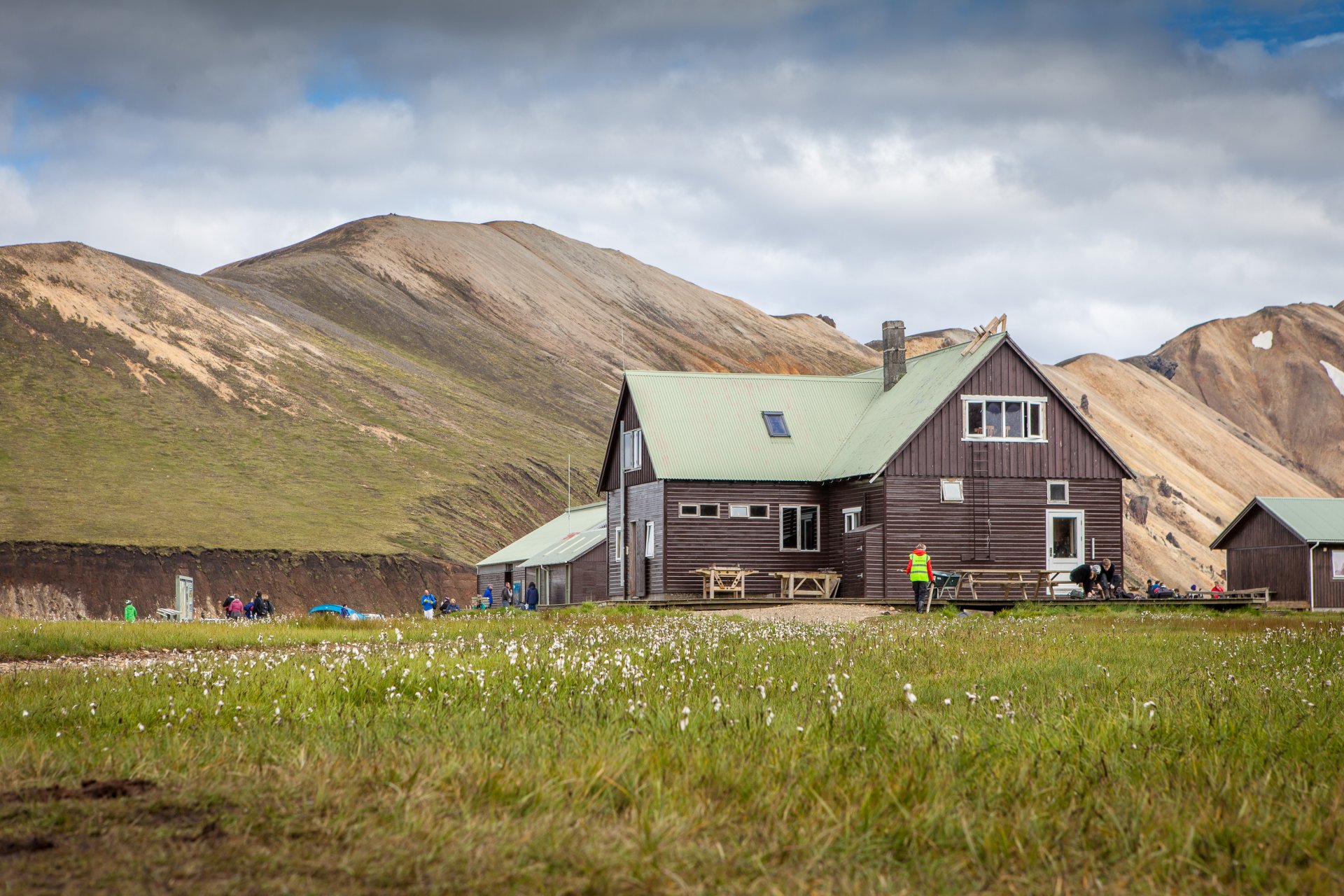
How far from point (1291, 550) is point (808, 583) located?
75.9 ft

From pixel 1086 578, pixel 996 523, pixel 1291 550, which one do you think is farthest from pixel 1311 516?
pixel 996 523

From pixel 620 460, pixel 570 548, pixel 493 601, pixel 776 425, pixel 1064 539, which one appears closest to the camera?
pixel 1064 539

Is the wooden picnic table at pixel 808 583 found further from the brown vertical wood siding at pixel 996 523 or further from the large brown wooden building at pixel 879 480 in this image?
the brown vertical wood siding at pixel 996 523

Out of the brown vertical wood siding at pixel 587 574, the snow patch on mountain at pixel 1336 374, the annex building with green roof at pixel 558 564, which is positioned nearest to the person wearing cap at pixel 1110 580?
the annex building with green roof at pixel 558 564

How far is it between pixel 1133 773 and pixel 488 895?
406cm

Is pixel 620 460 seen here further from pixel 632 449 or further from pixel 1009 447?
pixel 1009 447

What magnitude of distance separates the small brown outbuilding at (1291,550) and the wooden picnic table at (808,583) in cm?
2024

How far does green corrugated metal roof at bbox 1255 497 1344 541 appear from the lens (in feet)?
180

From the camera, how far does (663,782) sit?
23.3 ft

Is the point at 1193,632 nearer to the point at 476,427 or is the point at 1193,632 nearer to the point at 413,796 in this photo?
the point at 413,796

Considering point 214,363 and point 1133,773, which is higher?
point 214,363

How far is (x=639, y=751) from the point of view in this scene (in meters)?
7.71

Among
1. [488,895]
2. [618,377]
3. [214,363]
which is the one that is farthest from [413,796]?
[618,377]

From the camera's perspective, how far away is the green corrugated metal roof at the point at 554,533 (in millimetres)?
67312
